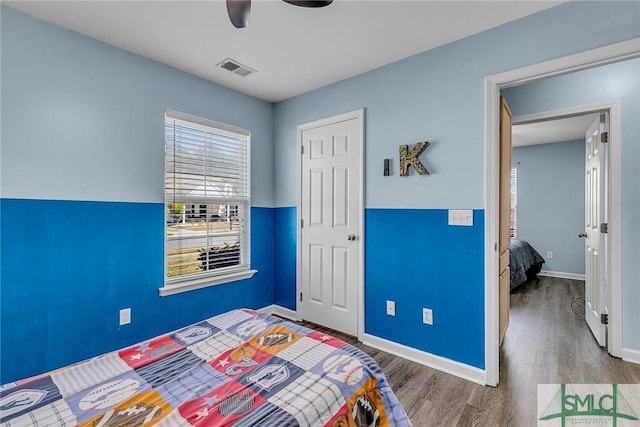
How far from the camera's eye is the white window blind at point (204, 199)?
2.72 metres

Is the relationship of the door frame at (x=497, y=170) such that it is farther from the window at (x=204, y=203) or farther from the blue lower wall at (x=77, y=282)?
the blue lower wall at (x=77, y=282)

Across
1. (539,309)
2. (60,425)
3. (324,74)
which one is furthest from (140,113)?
(539,309)

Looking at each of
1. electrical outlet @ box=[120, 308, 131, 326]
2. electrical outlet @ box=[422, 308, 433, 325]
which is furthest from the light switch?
electrical outlet @ box=[120, 308, 131, 326]

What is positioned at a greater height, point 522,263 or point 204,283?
point 204,283

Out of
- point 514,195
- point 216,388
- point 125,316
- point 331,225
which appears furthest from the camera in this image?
point 514,195

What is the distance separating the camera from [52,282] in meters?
2.05

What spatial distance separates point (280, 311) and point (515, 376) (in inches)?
92.0

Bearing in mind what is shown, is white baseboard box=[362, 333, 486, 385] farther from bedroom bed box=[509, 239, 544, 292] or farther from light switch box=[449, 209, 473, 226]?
bedroom bed box=[509, 239, 544, 292]

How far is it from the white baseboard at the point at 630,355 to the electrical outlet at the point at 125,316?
404 centimetres

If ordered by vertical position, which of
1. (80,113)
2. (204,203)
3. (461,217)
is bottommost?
(461,217)

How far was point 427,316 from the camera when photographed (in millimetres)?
2414

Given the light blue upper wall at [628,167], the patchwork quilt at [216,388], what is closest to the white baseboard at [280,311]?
the patchwork quilt at [216,388]
